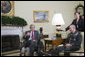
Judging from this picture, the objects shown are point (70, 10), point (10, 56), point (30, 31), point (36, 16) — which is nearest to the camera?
point (10, 56)

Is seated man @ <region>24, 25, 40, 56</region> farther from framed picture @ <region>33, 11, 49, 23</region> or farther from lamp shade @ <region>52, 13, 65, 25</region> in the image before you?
lamp shade @ <region>52, 13, 65, 25</region>

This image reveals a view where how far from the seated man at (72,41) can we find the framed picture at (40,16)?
0.38 meters

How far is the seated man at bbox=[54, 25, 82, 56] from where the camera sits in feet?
5.95

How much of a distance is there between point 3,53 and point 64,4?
112 cm

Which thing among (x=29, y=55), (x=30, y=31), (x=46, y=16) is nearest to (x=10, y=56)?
(x=29, y=55)

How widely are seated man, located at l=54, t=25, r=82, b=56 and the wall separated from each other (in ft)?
0.55

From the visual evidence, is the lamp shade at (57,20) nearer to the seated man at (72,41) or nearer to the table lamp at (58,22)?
the table lamp at (58,22)

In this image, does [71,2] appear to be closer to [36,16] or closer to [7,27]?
[36,16]

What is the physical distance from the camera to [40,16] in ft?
6.35

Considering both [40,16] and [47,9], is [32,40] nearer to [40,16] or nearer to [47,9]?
[40,16]

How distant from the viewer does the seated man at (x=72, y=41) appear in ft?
5.95

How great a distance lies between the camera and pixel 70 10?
6.79 feet

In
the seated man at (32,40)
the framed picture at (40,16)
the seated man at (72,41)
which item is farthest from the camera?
the framed picture at (40,16)

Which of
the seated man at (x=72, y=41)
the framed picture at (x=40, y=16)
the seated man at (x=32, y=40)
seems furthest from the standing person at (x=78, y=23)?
the seated man at (x=32, y=40)
